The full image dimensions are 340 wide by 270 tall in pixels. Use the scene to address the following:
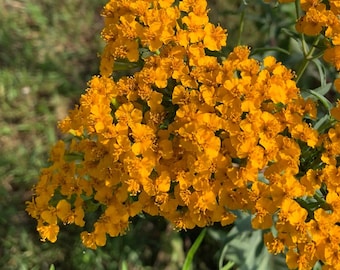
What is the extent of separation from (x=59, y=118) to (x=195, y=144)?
1.81 m

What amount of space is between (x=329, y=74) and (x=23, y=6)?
1813 millimetres

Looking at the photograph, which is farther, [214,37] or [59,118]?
[59,118]

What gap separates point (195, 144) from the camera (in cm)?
179

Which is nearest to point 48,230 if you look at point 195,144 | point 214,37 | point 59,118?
point 195,144

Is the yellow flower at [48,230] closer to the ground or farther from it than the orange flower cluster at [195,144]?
closer to the ground

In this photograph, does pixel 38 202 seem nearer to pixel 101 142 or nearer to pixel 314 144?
pixel 101 142

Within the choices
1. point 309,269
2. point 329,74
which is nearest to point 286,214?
point 309,269

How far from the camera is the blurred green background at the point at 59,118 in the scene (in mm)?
2965

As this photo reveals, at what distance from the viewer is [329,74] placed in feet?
9.46

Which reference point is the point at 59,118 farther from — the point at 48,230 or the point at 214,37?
the point at 214,37

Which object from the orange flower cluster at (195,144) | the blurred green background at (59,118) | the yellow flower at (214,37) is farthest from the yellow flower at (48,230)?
the yellow flower at (214,37)

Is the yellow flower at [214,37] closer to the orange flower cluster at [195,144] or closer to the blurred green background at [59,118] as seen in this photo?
the orange flower cluster at [195,144]

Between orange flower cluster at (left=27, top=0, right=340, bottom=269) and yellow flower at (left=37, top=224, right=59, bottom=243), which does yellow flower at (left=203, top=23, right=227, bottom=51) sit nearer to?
orange flower cluster at (left=27, top=0, right=340, bottom=269)

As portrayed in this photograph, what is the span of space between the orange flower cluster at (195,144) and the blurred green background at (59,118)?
0.70m
